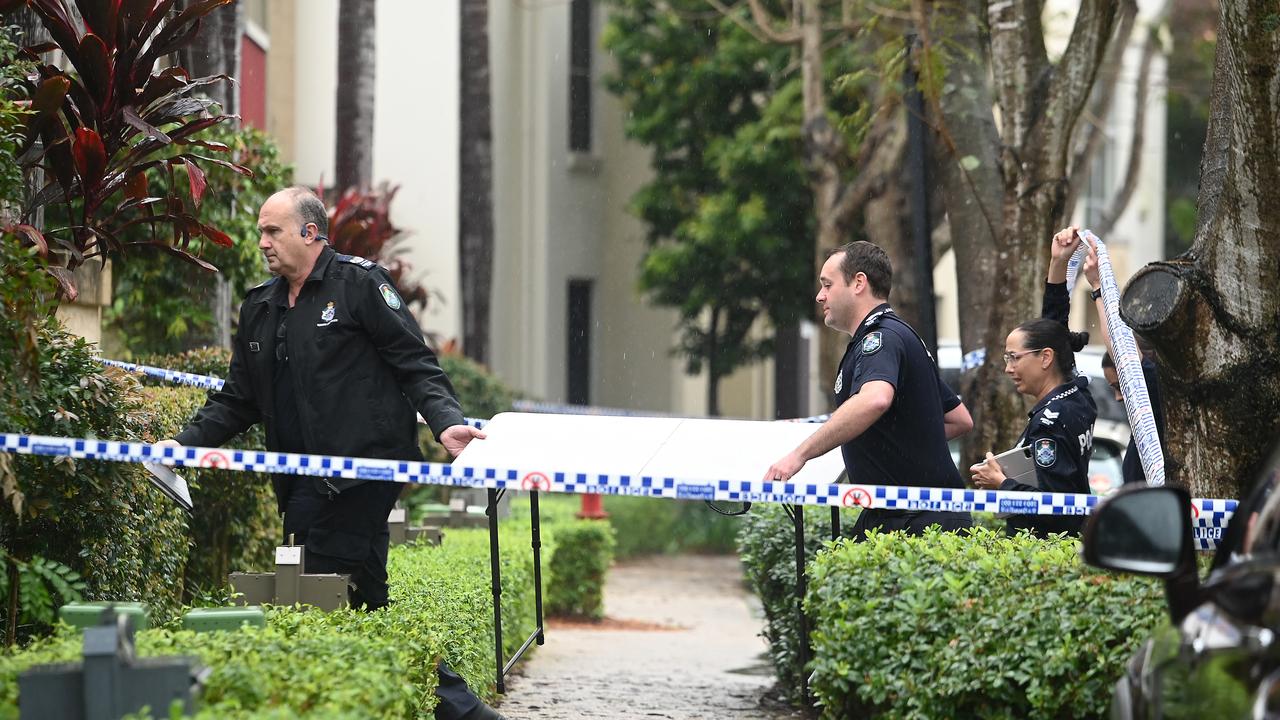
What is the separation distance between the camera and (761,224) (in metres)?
21.4

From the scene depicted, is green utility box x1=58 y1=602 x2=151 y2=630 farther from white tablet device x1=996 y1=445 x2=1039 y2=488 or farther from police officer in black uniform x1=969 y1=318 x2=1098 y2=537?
white tablet device x1=996 y1=445 x2=1039 y2=488

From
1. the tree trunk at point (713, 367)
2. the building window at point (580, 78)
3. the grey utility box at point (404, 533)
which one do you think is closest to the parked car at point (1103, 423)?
the grey utility box at point (404, 533)

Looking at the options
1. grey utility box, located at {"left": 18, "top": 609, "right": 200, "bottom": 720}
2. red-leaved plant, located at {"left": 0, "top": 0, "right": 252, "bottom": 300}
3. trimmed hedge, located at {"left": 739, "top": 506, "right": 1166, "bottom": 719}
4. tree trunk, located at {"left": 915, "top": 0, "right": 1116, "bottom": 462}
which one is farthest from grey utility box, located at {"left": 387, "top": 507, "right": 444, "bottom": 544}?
grey utility box, located at {"left": 18, "top": 609, "right": 200, "bottom": 720}

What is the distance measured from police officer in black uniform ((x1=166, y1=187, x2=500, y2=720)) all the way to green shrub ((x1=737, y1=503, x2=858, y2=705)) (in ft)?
8.19

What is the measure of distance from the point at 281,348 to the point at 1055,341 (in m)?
3.12

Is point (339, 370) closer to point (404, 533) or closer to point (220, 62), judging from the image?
point (404, 533)

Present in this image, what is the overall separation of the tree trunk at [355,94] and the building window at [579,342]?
9.97 m

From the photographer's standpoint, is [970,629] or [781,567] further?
[781,567]

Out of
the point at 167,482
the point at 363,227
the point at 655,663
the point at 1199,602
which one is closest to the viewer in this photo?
the point at 1199,602

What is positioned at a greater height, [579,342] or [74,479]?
[579,342]

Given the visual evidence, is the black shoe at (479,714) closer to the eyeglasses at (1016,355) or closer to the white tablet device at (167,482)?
the white tablet device at (167,482)

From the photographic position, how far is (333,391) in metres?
5.71

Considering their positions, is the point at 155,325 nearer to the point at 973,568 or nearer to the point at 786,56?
the point at 973,568

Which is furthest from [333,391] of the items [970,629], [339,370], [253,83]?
[253,83]
